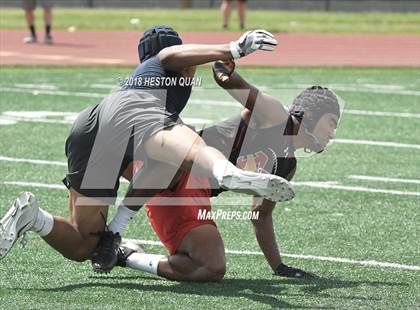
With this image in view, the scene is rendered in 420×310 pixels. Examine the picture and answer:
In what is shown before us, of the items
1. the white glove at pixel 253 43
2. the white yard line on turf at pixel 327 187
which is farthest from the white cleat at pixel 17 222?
the white yard line on turf at pixel 327 187

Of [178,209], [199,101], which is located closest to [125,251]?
[178,209]

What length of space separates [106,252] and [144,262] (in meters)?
0.26

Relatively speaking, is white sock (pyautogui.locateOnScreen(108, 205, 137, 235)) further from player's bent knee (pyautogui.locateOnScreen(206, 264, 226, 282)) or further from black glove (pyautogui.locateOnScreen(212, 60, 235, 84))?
black glove (pyautogui.locateOnScreen(212, 60, 235, 84))

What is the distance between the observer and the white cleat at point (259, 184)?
4992mm

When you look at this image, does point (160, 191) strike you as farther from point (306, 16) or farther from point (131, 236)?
point (306, 16)

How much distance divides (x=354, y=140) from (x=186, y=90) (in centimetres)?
530

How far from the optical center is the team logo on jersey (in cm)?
591

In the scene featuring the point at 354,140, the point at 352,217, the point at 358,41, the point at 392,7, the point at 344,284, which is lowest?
the point at 392,7

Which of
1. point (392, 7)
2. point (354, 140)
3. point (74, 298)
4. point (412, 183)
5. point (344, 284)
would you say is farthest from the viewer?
point (392, 7)

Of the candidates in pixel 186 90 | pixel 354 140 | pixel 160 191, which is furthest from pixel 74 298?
pixel 354 140

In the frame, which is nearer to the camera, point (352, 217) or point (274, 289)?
point (274, 289)

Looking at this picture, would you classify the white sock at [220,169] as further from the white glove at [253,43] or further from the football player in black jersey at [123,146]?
the white glove at [253,43]

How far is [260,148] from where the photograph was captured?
19.4 feet

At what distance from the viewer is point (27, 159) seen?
Answer: 964cm
